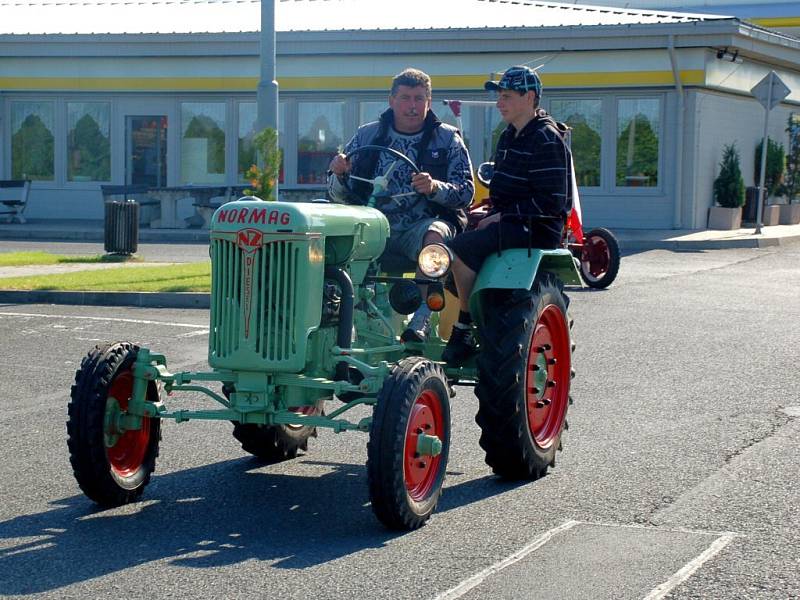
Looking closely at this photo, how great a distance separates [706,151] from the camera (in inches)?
1144

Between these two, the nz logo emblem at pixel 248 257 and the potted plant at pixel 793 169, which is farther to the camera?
the potted plant at pixel 793 169

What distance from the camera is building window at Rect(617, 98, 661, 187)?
2903cm

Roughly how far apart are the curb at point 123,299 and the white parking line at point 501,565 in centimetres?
980

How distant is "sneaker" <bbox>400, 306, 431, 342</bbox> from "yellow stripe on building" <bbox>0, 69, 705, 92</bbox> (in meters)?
21.9

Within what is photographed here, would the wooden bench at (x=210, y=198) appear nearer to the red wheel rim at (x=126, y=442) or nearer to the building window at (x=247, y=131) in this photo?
the building window at (x=247, y=131)

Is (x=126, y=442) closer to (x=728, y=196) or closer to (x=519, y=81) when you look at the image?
(x=519, y=81)

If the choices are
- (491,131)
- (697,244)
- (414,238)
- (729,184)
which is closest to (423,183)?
(414,238)

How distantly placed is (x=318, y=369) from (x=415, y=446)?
711 mm

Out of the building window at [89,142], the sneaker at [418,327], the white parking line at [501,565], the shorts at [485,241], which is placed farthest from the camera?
the building window at [89,142]

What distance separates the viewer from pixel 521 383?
7.05 meters

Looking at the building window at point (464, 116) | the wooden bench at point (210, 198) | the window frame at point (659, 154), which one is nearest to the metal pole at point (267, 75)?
the wooden bench at point (210, 198)

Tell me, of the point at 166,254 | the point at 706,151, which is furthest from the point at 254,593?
the point at 706,151

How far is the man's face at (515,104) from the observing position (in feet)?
24.2

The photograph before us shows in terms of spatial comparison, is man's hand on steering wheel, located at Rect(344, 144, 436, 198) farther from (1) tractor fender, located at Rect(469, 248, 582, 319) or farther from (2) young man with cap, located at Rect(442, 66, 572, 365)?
(1) tractor fender, located at Rect(469, 248, 582, 319)
